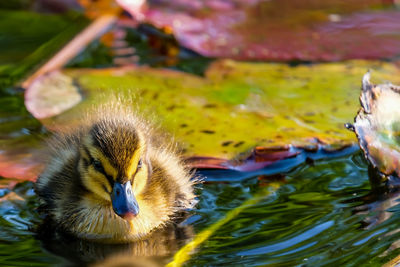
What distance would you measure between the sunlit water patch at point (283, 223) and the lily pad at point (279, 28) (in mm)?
1060

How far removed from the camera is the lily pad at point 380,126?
98.7 inches

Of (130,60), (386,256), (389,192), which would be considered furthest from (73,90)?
(386,256)

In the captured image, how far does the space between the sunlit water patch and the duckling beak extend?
5.8 inches

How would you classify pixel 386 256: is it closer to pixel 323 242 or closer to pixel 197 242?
pixel 323 242

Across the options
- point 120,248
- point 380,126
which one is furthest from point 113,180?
point 380,126

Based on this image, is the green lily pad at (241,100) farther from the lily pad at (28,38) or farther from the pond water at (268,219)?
the lily pad at (28,38)

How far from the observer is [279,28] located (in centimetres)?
410

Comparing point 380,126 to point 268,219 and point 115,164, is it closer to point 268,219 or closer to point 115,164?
point 268,219

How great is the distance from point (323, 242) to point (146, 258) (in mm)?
540

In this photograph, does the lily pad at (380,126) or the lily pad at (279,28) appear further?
the lily pad at (279,28)

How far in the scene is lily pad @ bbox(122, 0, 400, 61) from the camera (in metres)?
3.85

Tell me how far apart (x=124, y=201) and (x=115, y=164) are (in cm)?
12

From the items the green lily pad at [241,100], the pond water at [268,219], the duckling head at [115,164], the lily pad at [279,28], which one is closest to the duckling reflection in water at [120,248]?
the pond water at [268,219]

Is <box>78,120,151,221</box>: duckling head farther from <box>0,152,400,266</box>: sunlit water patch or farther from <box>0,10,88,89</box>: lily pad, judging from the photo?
<box>0,10,88,89</box>: lily pad
